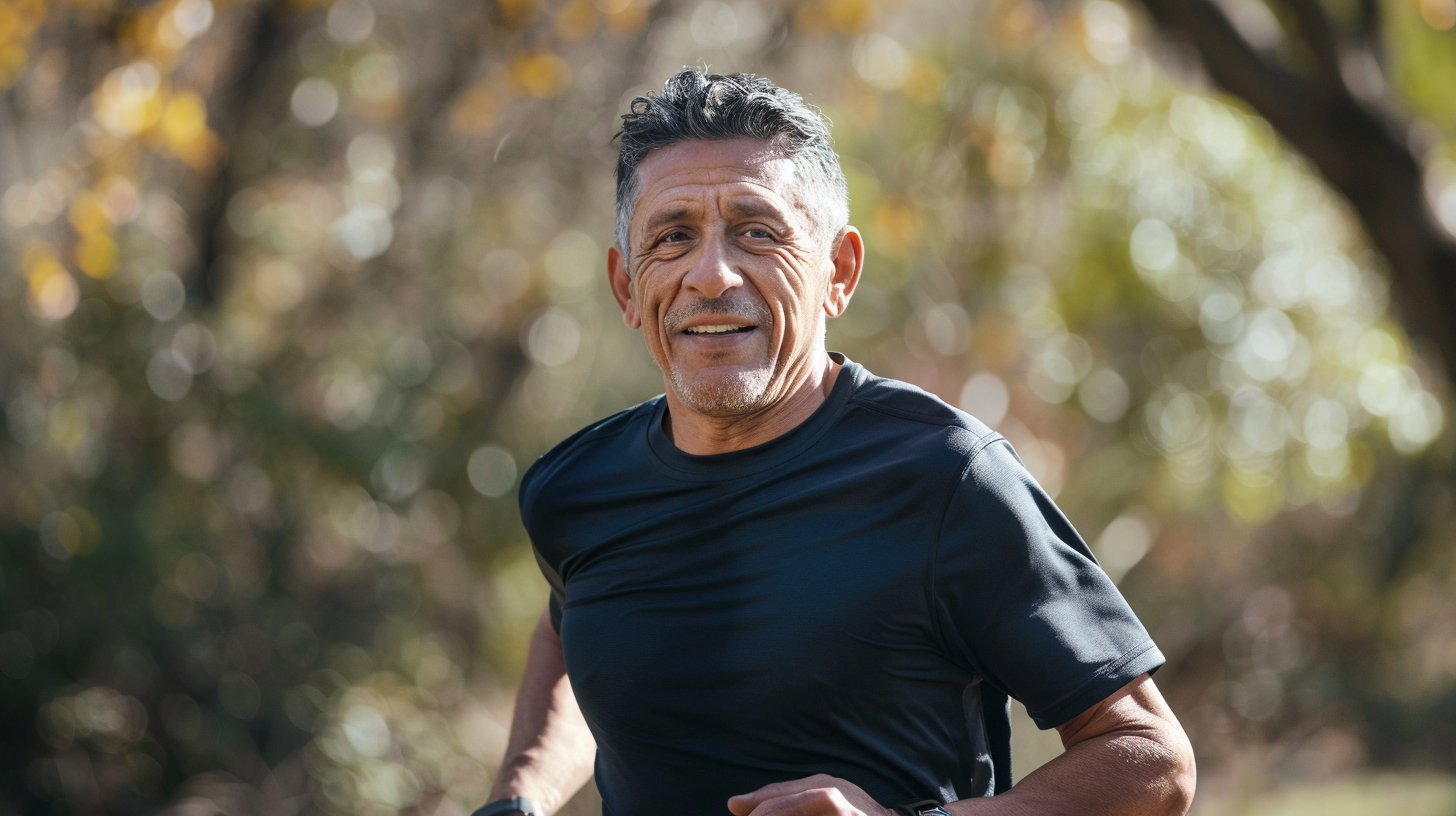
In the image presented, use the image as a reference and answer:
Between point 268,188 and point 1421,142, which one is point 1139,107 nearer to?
point 1421,142

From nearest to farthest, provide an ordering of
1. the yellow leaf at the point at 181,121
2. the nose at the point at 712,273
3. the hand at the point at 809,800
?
the hand at the point at 809,800
the nose at the point at 712,273
the yellow leaf at the point at 181,121

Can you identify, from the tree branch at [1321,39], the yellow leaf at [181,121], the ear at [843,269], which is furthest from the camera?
the tree branch at [1321,39]

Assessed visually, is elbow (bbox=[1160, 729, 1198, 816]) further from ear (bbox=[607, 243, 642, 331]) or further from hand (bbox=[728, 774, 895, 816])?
ear (bbox=[607, 243, 642, 331])

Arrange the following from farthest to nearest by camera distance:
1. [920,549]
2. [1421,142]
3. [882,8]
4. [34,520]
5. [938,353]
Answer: [938,353] → [882,8] → [34,520] → [1421,142] → [920,549]

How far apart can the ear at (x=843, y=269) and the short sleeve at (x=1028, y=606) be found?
1.48ft

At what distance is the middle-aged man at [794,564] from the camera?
163cm

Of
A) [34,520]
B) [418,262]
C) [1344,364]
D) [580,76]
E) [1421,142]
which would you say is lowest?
[34,520]

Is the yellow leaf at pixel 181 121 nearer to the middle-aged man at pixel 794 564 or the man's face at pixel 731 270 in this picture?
the middle-aged man at pixel 794 564

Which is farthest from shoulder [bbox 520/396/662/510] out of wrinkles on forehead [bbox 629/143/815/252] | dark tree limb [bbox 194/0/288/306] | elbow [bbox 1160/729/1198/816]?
dark tree limb [bbox 194/0/288/306]

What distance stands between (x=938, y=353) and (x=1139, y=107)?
2464mm

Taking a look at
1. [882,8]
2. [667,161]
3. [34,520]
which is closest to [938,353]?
[882,8]

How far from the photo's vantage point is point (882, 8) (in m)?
6.50

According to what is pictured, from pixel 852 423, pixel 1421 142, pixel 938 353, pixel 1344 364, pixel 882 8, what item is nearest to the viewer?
pixel 852 423

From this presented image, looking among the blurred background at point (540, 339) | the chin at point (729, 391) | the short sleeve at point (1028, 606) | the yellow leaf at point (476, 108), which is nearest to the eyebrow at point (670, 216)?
the chin at point (729, 391)
